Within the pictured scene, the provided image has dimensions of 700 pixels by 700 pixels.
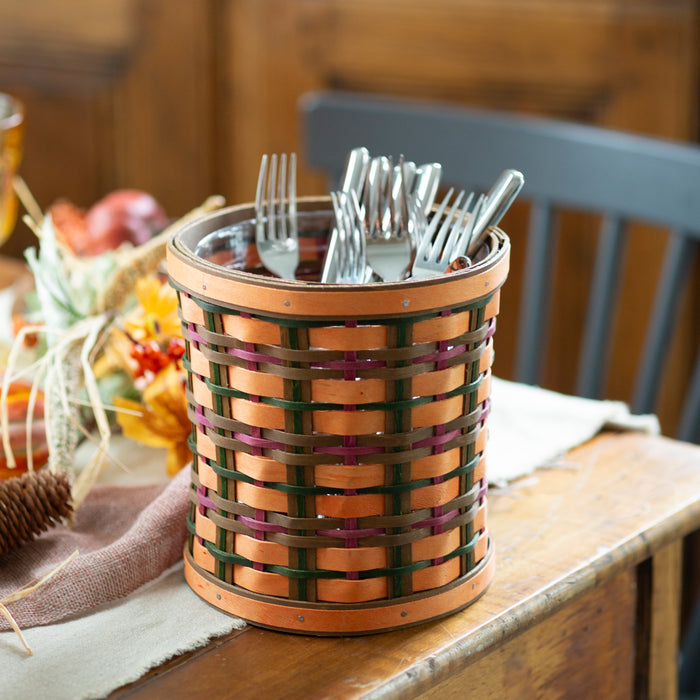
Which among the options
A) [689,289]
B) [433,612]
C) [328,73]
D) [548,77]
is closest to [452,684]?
[433,612]

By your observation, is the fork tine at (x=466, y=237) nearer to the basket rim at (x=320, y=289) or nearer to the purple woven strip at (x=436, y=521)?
the basket rim at (x=320, y=289)

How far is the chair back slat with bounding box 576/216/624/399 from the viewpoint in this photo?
3.80 ft

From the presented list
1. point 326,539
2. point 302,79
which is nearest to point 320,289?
point 326,539

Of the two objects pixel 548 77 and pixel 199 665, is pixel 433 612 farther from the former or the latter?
pixel 548 77

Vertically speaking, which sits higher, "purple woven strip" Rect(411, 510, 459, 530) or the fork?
the fork

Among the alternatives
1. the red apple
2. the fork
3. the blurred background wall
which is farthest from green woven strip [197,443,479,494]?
the blurred background wall

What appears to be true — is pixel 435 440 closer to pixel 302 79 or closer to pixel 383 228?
pixel 383 228

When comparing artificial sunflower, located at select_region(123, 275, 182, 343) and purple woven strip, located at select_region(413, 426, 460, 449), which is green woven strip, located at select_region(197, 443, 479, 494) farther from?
artificial sunflower, located at select_region(123, 275, 182, 343)

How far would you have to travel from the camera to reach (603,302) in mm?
1173

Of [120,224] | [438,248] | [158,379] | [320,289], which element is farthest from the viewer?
[120,224]

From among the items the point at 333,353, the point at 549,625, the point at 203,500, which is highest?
the point at 333,353

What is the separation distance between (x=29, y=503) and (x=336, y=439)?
0.21 m

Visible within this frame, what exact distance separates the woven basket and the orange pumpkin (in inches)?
7.3

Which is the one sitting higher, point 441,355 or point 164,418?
point 441,355
